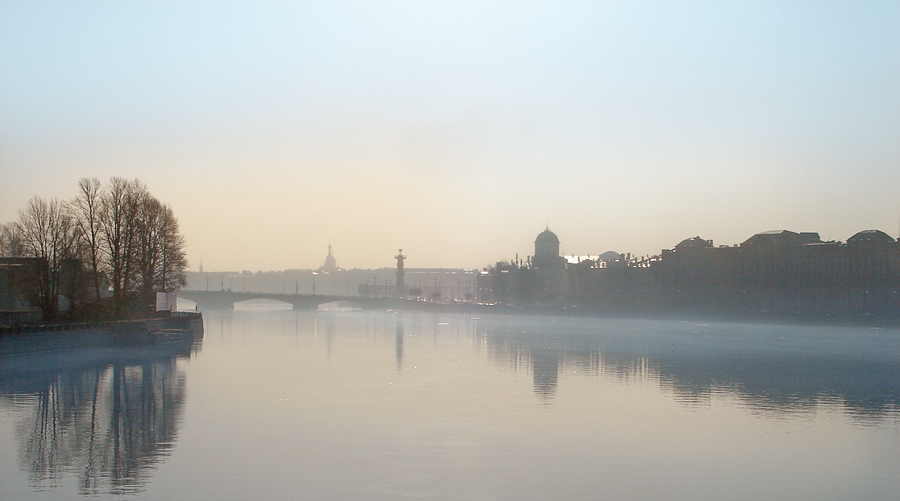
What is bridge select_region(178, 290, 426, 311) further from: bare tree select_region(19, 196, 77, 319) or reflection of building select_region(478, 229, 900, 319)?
bare tree select_region(19, 196, 77, 319)

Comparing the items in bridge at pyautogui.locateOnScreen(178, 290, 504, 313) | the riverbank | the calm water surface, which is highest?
bridge at pyautogui.locateOnScreen(178, 290, 504, 313)

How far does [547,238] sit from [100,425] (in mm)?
167781

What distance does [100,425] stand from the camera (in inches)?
976

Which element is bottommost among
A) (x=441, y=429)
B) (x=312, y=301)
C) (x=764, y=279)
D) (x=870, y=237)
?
(x=441, y=429)

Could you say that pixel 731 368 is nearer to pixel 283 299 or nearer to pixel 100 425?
pixel 100 425

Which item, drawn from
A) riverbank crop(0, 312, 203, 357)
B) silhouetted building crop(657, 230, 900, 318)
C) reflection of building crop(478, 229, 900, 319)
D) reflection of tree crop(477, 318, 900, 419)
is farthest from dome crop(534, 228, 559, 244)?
riverbank crop(0, 312, 203, 357)

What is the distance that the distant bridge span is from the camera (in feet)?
491

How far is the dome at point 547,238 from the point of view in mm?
189875

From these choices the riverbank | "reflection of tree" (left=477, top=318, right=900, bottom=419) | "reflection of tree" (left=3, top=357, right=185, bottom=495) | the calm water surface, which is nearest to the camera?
the calm water surface

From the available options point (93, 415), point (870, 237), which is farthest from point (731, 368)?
point (870, 237)

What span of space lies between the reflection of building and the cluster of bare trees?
72.5 metres

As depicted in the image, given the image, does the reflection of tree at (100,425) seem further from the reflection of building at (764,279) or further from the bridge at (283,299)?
the bridge at (283,299)

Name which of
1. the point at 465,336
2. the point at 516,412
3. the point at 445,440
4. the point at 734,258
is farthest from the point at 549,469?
the point at 734,258

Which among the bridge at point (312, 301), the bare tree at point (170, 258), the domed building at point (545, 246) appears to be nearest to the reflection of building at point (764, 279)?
the bridge at point (312, 301)
